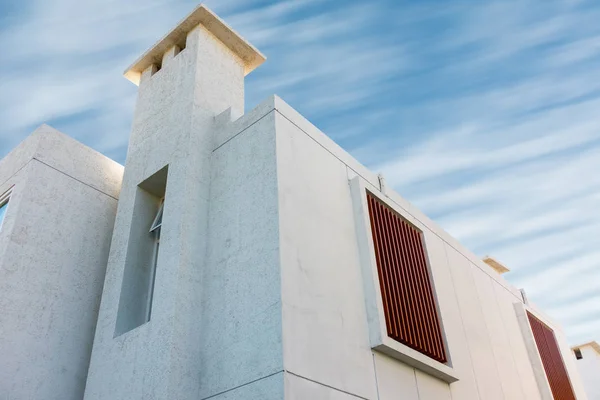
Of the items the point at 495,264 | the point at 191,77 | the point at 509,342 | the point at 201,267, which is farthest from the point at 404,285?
the point at 495,264

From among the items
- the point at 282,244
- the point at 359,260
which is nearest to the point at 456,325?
the point at 359,260

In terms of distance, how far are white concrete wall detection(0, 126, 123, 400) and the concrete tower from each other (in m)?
0.79

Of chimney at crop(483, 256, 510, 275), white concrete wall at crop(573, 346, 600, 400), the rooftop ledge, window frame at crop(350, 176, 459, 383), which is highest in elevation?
the rooftop ledge

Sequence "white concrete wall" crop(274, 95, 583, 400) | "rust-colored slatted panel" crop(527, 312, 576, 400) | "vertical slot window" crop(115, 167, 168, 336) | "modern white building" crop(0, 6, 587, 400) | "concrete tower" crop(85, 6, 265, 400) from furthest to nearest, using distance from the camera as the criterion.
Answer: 1. "rust-colored slatted panel" crop(527, 312, 576, 400)
2. "vertical slot window" crop(115, 167, 168, 336)
3. "concrete tower" crop(85, 6, 265, 400)
4. "modern white building" crop(0, 6, 587, 400)
5. "white concrete wall" crop(274, 95, 583, 400)

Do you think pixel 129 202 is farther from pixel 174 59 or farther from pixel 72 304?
pixel 174 59

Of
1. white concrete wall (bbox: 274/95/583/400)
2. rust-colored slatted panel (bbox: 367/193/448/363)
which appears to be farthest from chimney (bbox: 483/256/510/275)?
rust-colored slatted panel (bbox: 367/193/448/363)

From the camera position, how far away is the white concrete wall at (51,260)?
863 centimetres

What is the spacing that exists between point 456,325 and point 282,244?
4.86 meters

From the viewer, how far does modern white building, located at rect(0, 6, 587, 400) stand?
718cm

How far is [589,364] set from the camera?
24891 mm

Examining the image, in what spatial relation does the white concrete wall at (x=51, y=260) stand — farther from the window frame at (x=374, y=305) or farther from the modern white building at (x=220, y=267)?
the window frame at (x=374, y=305)

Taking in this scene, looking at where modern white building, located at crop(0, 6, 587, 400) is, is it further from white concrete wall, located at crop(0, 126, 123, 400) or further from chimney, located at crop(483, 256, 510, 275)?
chimney, located at crop(483, 256, 510, 275)

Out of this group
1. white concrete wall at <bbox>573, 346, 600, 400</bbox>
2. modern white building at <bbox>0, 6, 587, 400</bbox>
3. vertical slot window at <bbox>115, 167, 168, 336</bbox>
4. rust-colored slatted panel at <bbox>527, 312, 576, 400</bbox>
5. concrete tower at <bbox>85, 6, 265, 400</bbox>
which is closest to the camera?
modern white building at <bbox>0, 6, 587, 400</bbox>

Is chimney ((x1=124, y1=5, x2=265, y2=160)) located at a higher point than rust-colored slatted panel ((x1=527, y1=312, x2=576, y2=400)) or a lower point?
higher
